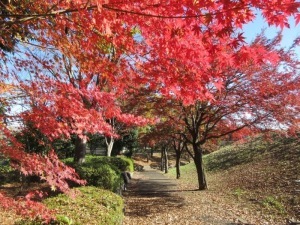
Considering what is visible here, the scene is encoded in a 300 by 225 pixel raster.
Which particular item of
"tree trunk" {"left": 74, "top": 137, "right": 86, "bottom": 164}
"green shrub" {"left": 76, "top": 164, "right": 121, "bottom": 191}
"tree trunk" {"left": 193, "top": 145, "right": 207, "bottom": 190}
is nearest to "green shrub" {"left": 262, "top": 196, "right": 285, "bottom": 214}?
"tree trunk" {"left": 193, "top": 145, "right": 207, "bottom": 190}

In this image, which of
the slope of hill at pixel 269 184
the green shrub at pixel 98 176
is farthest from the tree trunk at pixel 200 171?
the green shrub at pixel 98 176

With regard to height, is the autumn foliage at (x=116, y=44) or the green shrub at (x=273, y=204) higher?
the autumn foliage at (x=116, y=44)

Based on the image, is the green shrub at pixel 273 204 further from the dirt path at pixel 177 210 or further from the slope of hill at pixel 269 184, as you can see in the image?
the dirt path at pixel 177 210

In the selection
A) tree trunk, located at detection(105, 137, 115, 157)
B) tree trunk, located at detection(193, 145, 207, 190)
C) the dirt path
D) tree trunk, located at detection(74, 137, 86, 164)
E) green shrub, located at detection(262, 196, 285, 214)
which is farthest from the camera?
tree trunk, located at detection(105, 137, 115, 157)

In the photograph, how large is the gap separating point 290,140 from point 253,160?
2799 millimetres

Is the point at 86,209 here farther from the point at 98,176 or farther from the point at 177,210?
the point at 177,210

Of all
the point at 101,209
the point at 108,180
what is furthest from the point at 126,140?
the point at 101,209

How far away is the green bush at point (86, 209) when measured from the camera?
17.8 feet

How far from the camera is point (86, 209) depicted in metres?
6.49

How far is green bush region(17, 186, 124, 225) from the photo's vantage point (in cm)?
541

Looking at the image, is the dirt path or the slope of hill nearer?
A: the dirt path

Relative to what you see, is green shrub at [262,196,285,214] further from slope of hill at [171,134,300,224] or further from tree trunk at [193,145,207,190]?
tree trunk at [193,145,207,190]

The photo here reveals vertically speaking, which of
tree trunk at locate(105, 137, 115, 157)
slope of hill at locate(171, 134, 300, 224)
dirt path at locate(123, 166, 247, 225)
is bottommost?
dirt path at locate(123, 166, 247, 225)

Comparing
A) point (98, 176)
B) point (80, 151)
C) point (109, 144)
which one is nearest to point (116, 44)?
point (98, 176)
